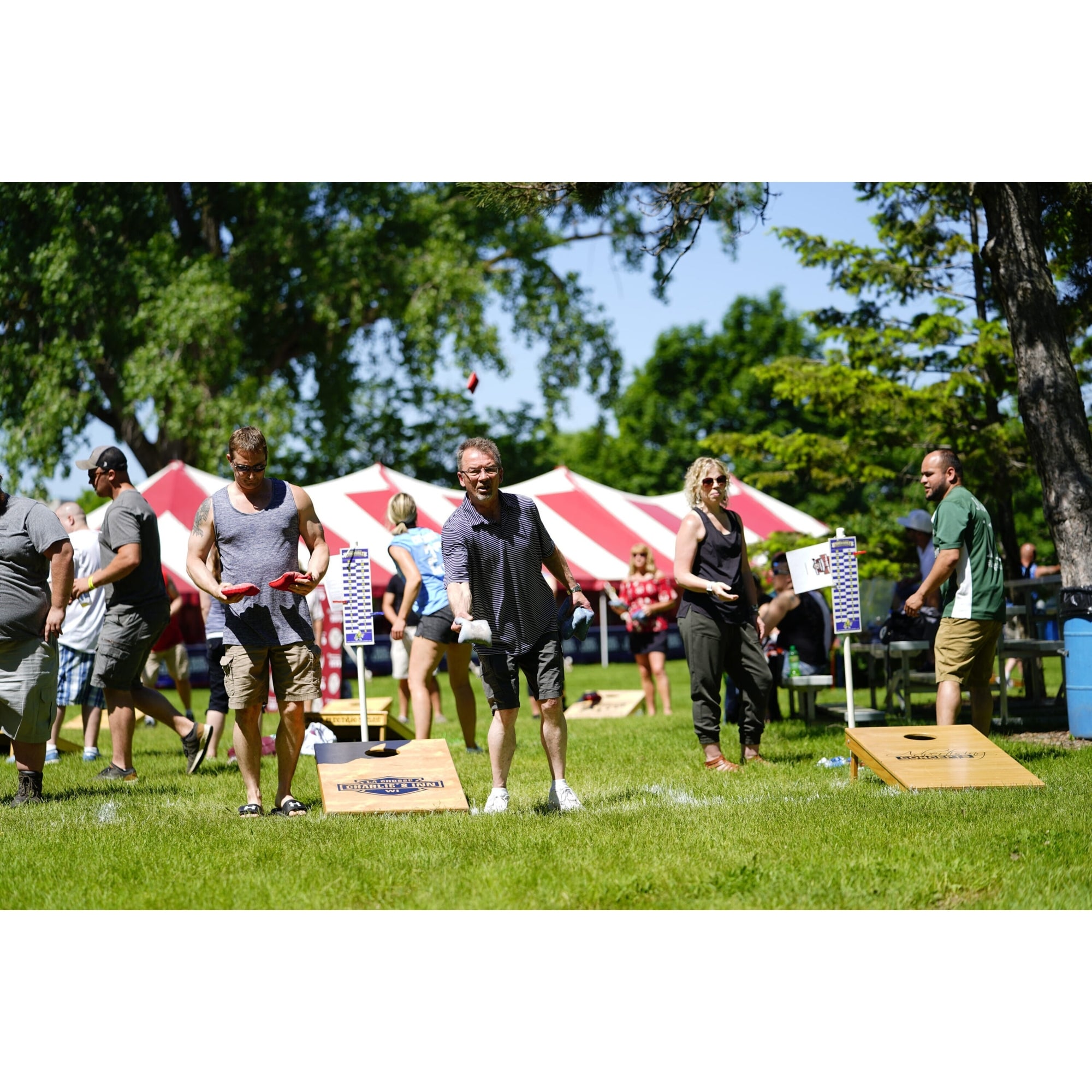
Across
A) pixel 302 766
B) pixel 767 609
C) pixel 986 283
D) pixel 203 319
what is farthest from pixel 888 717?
pixel 203 319

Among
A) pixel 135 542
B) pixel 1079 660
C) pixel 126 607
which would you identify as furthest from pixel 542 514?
pixel 135 542

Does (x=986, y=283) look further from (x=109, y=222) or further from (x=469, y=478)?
(x=109, y=222)

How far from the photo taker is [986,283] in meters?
14.9

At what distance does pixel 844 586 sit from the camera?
782cm

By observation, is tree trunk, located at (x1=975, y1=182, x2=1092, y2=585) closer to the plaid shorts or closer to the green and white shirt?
the green and white shirt

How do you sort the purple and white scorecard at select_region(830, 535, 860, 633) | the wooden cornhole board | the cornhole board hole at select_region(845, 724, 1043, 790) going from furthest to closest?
the wooden cornhole board
the purple and white scorecard at select_region(830, 535, 860, 633)
the cornhole board hole at select_region(845, 724, 1043, 790)

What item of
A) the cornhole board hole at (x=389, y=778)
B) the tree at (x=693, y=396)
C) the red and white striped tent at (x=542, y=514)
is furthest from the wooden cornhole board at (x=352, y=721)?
the tree at (x=693, y=396)

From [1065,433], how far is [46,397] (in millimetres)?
17987

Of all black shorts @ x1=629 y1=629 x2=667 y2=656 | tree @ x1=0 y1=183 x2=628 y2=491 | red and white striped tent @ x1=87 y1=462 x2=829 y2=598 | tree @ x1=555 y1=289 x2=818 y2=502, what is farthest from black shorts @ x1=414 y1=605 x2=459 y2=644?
tree @ x1=555 y1=289 x2=818 y2=502

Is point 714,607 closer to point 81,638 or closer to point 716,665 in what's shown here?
point 716,665

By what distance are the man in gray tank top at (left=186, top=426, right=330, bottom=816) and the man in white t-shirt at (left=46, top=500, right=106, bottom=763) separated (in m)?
4.11

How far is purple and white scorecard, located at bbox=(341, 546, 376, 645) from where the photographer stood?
7.15 meters

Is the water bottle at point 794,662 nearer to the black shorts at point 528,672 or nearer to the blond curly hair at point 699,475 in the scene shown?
the blond curly hair at point 699,475

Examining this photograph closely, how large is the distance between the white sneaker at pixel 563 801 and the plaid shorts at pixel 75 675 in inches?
212
